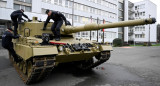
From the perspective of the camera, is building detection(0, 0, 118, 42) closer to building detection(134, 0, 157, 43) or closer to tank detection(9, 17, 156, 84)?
tank detection(9, 17, 156, 84)

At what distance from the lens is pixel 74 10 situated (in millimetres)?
26969

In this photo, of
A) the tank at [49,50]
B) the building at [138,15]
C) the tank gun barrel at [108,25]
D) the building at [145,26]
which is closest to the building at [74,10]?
the building at [138,15]

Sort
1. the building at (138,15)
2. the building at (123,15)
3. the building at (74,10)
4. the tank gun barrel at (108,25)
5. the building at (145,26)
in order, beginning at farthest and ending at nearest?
1. the building at (145,26)
2. the building at (138,15)
3. the building at (123,15)
4. the building at (74,10)
5. the tank gun barrel at (108,25)

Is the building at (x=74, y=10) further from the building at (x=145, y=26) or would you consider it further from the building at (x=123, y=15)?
the building at (x=145, y=26)

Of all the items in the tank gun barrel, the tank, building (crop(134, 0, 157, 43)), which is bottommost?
the tank

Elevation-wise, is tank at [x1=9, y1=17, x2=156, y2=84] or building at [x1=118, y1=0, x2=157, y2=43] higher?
building at [x1=118, y1=0, x2=157, y2=43]

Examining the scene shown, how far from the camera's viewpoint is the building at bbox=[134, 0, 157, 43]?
4834 cm

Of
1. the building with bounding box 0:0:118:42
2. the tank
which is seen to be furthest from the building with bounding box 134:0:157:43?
the tank

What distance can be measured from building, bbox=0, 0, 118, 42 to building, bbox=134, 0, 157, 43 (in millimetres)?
17042

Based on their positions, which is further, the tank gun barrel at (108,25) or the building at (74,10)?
the building at (74,10)

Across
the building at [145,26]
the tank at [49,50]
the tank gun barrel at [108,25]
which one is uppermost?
the building at [145,26]

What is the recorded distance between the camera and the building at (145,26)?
1903 inches

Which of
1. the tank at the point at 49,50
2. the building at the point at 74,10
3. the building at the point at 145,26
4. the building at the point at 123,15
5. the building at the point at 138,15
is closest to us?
the tank at the point at 49,50

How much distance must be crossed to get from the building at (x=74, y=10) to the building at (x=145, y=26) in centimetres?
1704
